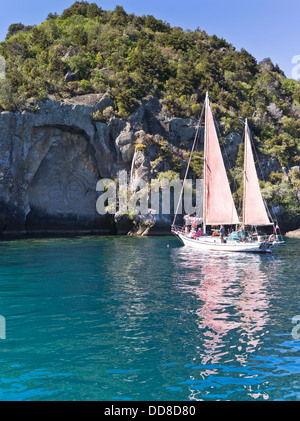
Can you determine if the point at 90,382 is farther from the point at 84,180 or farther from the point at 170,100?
the point at 170,100

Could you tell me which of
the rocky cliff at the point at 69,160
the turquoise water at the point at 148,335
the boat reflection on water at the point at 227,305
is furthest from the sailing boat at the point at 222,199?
the rocky cliff at the point at 69,160

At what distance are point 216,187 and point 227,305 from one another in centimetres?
2389

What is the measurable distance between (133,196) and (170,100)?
2100cm

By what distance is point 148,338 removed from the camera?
12055 millimetres

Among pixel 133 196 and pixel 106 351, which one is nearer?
pixel 106 351

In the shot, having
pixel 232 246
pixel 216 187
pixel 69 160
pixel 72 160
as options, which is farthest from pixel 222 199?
pixel 69 160

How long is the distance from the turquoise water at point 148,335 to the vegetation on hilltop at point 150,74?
140 ft

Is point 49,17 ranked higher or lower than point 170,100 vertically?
higher

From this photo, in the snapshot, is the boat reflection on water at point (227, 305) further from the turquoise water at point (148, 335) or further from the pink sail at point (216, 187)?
the pink sail at point (216, 187)

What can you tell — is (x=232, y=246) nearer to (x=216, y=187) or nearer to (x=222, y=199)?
(x=222, y=199)

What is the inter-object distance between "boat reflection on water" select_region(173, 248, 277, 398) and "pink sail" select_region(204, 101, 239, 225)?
838 cm

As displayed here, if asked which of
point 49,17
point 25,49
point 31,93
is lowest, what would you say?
point 31,93

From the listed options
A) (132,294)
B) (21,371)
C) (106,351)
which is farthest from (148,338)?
(132,294)
